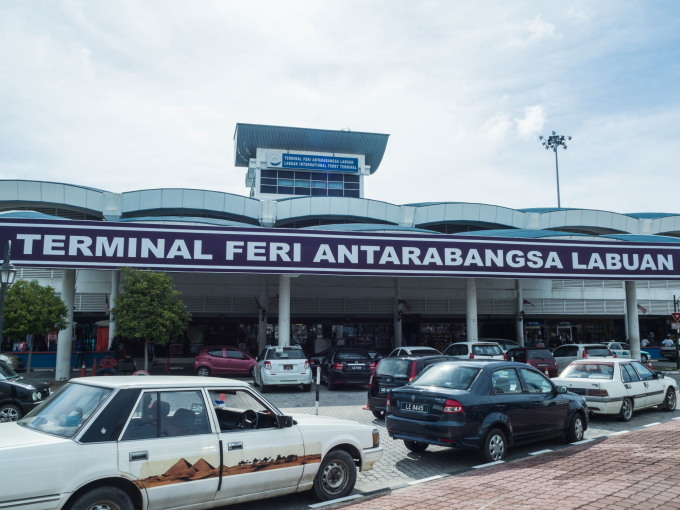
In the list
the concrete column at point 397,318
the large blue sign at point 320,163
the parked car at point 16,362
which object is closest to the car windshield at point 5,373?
the parked car at point 16,362

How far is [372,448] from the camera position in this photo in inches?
298

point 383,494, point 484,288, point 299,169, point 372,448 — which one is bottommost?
point 383,494

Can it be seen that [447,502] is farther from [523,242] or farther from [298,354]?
[523,242]

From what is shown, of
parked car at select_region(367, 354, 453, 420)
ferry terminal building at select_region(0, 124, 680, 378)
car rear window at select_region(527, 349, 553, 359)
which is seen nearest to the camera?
parked car at select_region(367, 354, 453, 420)

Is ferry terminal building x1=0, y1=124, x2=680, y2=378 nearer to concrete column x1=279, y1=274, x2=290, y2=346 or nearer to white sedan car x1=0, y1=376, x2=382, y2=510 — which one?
concrete column x1=279, y1=274, x2=290, y2=346

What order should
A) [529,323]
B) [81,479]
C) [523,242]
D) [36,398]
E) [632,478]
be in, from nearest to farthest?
1. [81,479]
2. [632,478]
3. [36,398]
4. [523,242]
5. [529,323]

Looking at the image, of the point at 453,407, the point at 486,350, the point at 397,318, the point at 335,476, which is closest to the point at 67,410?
the point at 335,476

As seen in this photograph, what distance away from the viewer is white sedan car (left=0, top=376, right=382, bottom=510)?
498 cm

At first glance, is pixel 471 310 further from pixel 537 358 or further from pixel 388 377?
pixel 388 377

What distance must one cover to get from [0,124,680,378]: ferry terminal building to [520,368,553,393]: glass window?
1206 centimetres

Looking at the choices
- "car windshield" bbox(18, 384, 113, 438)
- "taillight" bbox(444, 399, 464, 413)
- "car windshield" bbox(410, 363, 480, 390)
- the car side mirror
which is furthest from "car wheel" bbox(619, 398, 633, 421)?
"car windshield" bbox(18, 384, 113, 438)

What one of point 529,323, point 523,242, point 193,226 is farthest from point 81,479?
point 529,323

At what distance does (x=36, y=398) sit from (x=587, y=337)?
102 ft

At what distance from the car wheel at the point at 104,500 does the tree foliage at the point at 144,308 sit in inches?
584
